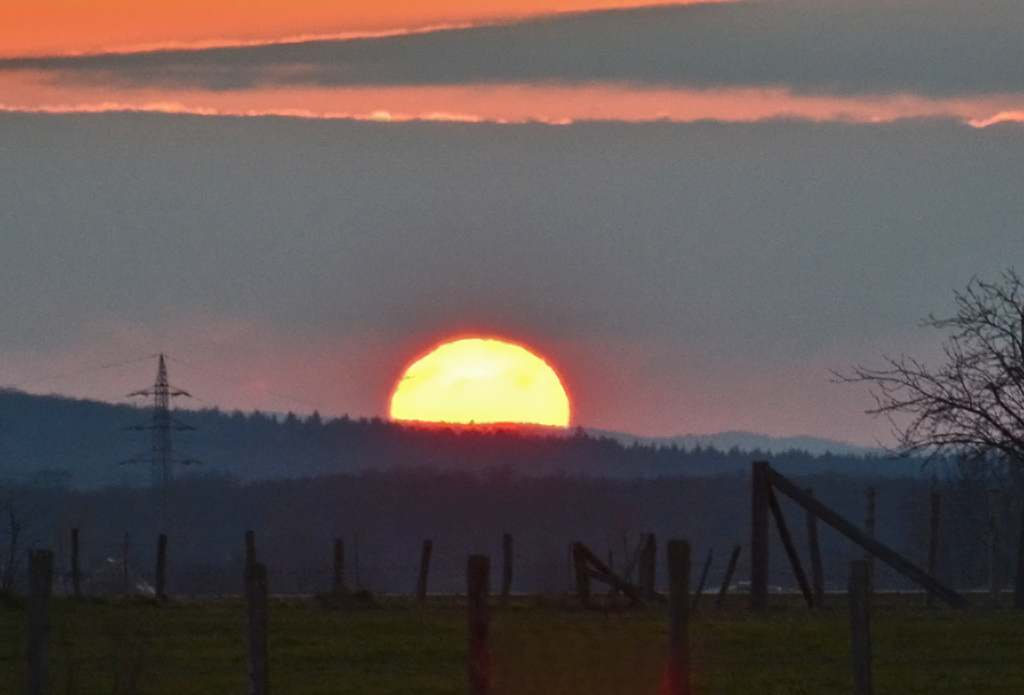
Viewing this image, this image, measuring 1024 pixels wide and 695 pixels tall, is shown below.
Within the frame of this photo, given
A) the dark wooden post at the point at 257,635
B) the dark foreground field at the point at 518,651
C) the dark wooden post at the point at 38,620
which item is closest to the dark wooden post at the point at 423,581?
the dark foreground field at the point at 518,651

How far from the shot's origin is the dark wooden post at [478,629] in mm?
13773

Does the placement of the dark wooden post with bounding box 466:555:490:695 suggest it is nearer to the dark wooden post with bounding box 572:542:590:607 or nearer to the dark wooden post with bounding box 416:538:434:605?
the dark wooden post with bounding box 572:542:590:607

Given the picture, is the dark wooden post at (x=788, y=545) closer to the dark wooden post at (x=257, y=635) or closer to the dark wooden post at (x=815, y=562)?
the dark wooden post at (x=815, y=562)

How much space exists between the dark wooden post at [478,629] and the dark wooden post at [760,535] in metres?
19.7

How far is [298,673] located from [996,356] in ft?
59.4

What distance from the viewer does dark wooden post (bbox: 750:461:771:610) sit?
109 feet

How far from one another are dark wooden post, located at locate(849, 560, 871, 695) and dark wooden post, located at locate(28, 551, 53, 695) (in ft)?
22.4

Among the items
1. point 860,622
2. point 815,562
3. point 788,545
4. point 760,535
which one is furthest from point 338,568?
point 860,622

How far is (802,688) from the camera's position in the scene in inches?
807

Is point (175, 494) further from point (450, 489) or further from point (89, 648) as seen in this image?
point (89, 648)

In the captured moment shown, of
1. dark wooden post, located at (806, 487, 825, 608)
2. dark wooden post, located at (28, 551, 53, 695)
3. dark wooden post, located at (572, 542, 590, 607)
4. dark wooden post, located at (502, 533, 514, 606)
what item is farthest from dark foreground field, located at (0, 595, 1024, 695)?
dark wooden post, located at (502, 533, 514, 606)

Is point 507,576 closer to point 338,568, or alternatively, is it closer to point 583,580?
point 338,568

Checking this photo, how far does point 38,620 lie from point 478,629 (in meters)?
4.45

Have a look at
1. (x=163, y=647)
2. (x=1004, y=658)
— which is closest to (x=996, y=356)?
(x=1004, y=658)
